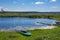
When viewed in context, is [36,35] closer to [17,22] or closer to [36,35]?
[36,35]

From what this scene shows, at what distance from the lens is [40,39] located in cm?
280

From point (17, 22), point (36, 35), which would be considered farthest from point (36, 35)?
point (17, 22)

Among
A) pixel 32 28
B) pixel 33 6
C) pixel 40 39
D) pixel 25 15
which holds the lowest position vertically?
pixel 40 39

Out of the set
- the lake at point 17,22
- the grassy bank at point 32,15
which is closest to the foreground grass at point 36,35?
the lake at point 17,22

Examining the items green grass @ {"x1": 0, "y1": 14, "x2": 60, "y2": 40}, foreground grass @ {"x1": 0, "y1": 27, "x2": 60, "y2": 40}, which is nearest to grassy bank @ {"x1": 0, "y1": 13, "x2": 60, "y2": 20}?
green grass @ {"x1": 0, "y1": 14, "x2": 60, "y2": 40}

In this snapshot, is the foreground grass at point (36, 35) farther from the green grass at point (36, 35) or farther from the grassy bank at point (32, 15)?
the grassy bank at point (32, 15)

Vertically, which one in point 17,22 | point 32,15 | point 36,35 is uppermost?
point 32,15

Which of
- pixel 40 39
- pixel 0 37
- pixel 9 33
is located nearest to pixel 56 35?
pixel 40 39

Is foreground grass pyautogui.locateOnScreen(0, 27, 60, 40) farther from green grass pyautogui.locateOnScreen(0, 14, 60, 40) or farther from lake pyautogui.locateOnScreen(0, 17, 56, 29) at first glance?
lake pyautogui.locateOnScreen(0, 17, 56, 29)

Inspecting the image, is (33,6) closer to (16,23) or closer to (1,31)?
(16,23)

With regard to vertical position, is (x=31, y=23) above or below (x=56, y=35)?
above

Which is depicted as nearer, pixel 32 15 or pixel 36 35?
pixel 36 35

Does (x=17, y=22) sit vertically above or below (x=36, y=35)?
above

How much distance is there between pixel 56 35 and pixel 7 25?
1063 millimetres
